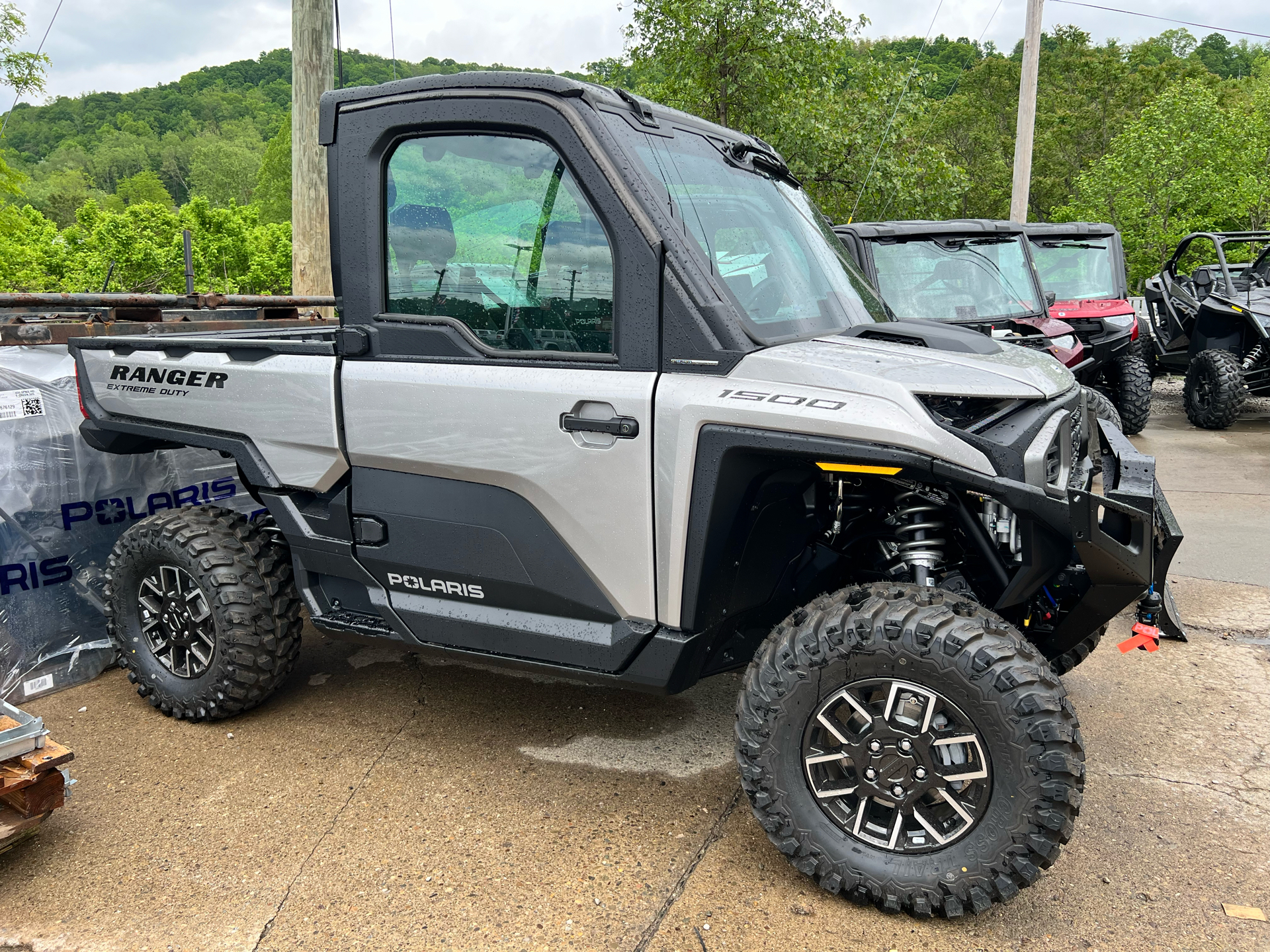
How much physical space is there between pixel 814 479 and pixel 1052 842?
3.74 feet

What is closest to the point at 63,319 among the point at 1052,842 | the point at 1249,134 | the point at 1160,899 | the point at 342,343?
the point at 342,343

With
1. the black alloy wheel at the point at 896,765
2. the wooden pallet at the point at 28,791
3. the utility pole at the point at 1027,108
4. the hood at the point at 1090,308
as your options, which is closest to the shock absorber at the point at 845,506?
the black alloy wheel at the point at 896,765

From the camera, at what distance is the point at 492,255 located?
296 centimetres

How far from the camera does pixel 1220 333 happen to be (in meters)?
10.6

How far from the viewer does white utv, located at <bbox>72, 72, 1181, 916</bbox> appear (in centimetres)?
254

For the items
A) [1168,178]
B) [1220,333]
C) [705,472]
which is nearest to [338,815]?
[705,472]

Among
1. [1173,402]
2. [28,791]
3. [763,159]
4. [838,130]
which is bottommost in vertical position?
[1173,402]

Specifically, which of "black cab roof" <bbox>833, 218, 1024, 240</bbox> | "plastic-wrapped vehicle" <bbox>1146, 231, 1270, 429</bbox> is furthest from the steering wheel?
"plastic-wrapped vehicle" <bbox>1146, 231, 1270, 429</bbox>

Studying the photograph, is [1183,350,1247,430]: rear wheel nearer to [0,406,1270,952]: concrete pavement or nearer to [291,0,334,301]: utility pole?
[0,406,1270,952]: concrete pavement

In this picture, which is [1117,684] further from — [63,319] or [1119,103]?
[1119,103]

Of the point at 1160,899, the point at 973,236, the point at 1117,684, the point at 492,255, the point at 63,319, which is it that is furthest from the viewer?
the point at 973,236

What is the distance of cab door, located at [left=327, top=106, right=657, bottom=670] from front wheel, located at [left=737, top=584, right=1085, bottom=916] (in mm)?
531

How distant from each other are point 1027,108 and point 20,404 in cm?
1542

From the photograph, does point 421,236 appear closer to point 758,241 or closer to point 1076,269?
point 758,241
